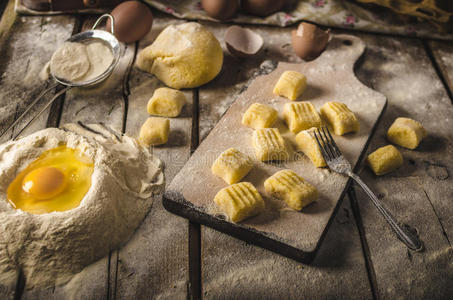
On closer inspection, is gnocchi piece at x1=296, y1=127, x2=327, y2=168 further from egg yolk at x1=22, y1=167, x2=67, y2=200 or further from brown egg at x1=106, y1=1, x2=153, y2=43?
brown egg at x1=106, y1=1, x2=153, y2=43

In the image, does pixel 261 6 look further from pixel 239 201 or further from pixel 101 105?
pixel 239 201

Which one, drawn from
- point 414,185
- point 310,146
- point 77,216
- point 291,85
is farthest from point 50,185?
point 414,185

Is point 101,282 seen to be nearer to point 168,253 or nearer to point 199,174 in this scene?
point 168,253

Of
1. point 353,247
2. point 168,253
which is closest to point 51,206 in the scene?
point 168,253

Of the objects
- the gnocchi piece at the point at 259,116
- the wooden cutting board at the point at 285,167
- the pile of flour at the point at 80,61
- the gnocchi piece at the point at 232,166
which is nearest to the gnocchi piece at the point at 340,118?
the wooden cutting board at the point at 285,167

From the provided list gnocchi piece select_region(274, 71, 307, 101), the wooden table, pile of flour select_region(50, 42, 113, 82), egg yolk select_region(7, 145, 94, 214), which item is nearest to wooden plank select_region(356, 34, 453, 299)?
the wooden table
